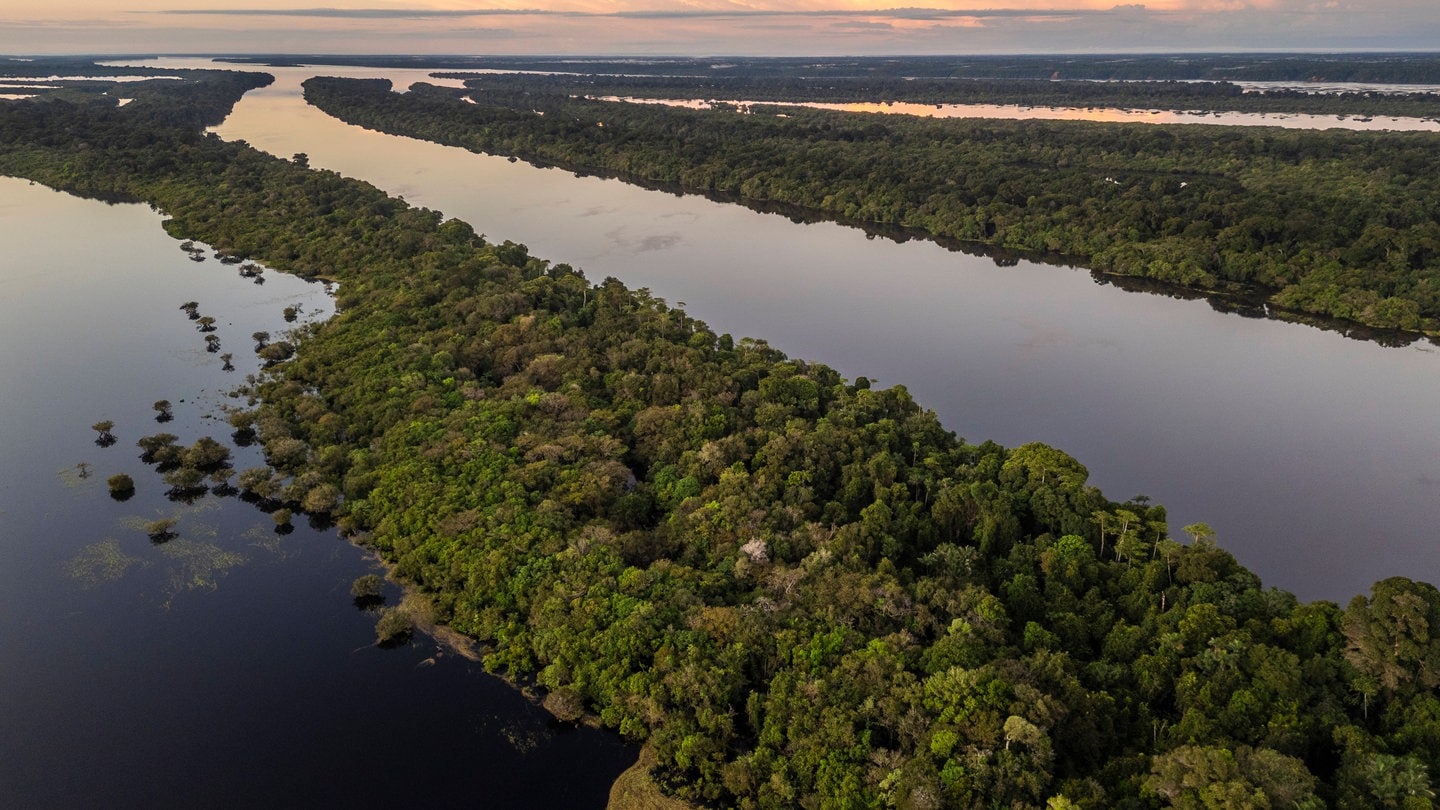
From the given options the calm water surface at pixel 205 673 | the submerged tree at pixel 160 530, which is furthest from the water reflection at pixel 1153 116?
the submerged tree at pixel 160 530

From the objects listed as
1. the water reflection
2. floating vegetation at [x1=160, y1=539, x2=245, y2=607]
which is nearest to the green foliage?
floating vegetation at [x1=160, y1=539, x2=245, y2=607]

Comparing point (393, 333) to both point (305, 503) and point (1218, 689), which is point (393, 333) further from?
point (1218, 689)

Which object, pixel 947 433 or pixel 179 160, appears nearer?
pixel 947 433

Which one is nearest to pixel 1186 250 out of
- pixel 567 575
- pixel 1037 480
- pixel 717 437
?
pixel 1037 480

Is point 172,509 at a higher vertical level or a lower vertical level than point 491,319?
lower

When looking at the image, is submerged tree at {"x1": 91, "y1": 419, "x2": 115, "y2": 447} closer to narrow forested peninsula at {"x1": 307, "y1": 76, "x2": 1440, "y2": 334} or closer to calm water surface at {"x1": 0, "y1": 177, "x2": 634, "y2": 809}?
calm water surface at {"x1": 0, "y1": 177, "x2": 634, "y2": 809}

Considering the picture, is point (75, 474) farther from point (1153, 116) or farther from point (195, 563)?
point (1153, 116)
